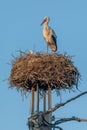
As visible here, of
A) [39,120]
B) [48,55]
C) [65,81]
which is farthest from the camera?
[48,55]

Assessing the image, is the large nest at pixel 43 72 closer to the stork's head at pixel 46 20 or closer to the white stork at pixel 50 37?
the white stork at pixel 50 37

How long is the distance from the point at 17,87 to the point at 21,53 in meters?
1.29

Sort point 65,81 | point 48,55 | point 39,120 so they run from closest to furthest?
point 39,120 < point 65,81 < point 48,55

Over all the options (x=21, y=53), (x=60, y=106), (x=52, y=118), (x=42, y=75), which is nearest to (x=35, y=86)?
(x=42, y=75)

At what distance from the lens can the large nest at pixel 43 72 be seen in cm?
1259

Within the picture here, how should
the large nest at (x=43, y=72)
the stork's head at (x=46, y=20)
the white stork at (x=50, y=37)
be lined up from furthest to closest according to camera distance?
1. the stork's head at (x=46, y=20)
2. the white stork at (x=50, y=37)
3. the large nest at (x=43, y=72)

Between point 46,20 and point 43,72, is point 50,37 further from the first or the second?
point 43,72

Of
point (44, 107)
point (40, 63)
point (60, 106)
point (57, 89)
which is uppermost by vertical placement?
point (40, 63)

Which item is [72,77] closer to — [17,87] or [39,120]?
[17,87]

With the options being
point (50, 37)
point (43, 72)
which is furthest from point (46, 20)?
point (43, 72)

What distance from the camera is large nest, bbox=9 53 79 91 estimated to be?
496 inches

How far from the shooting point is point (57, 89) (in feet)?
41.6

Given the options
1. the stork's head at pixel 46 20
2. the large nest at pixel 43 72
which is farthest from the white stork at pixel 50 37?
the large nest at pixel 43 72

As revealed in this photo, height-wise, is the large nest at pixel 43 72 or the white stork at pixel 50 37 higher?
the white stork at pixel 50 37
